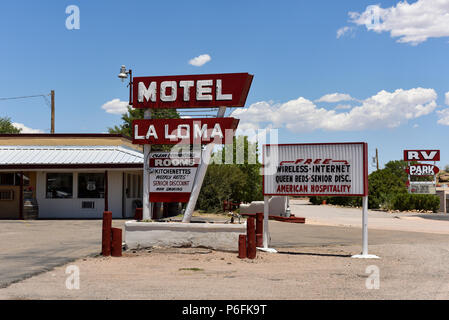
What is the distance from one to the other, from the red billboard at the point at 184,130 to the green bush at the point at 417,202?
35.6 m

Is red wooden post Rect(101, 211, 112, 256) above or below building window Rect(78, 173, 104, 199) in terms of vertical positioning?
below

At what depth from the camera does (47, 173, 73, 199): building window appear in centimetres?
2909

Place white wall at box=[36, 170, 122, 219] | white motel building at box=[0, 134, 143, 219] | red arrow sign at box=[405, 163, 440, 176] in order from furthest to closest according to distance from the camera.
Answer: red arrow sign at box=[405, 163, 440, 176] < white wall at box=[36, 170, 122, 219] < white motel building at box=[0, 134, 143, 219]

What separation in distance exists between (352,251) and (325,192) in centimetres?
236

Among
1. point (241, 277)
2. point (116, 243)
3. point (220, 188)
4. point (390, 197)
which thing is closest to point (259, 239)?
point (116, 243)

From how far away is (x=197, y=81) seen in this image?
1534cm

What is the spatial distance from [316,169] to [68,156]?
60.1ft

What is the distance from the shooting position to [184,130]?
50.4 ft

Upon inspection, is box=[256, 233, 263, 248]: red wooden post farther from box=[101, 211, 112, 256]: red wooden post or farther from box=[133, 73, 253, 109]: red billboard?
box=[101, 211, 112, 256]: red wooden post

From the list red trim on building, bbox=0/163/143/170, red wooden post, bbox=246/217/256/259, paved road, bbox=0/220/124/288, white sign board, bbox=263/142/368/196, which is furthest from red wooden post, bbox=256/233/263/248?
red trim on building, bbox=0/163/143/170

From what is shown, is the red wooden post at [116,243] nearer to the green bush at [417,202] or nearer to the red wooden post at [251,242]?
the red wooden post at [251,242]

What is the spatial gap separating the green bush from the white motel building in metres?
27.3

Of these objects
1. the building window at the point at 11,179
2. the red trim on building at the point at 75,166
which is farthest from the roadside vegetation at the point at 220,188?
the building window at the point at 11,179
